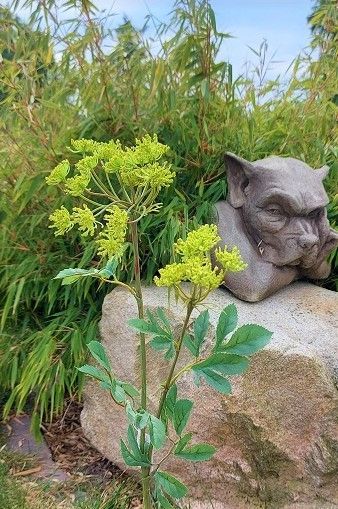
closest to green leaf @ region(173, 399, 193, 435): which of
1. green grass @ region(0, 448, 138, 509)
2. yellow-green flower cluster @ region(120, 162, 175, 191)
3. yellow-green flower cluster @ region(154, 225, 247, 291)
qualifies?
yellow-green flower cluster @ region(154, 225, 247, 291)

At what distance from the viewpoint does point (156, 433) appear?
1.35 meters

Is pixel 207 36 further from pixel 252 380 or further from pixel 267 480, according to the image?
pixel 267 480

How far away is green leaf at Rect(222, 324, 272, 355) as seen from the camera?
137cm

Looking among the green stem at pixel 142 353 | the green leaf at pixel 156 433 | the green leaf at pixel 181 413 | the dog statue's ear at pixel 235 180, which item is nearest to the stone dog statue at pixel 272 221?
the dog statue's ear at pixel 235 180

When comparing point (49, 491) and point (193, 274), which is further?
Result: point (49, 491)

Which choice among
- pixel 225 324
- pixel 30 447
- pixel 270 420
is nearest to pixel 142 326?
pixel 225 324

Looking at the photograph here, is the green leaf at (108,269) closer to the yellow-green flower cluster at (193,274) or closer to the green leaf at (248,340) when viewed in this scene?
the yellow-green flower cluster at (193,274)

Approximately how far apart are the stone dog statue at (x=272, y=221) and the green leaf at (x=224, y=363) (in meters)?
1.28

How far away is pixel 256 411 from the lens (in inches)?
92.0

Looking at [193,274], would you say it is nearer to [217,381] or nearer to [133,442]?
[217,381]

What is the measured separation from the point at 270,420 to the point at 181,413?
0.95 m

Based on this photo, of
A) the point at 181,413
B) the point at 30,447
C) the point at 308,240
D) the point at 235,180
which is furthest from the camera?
the point at 30,447

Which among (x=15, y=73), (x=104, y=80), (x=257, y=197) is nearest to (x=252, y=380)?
(x=257, y=197)

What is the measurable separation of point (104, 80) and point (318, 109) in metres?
1.02
